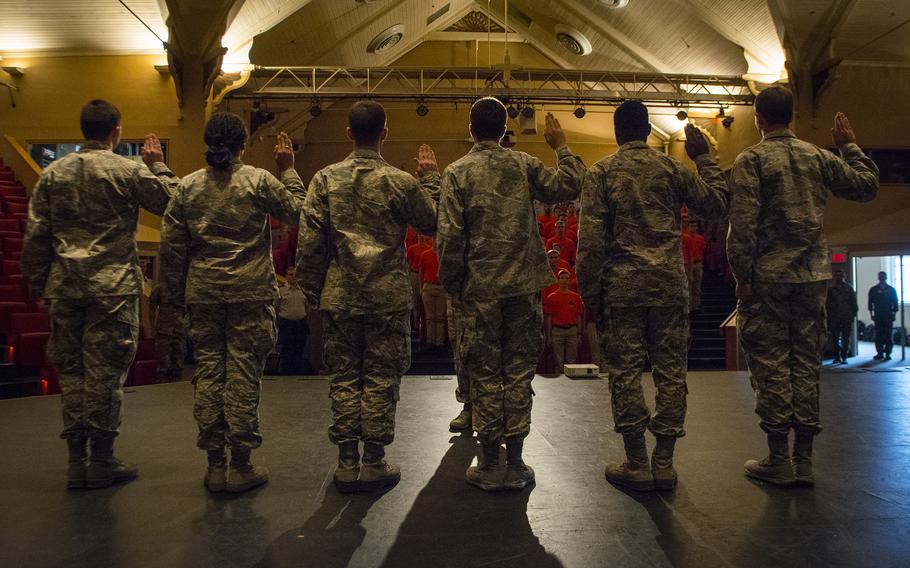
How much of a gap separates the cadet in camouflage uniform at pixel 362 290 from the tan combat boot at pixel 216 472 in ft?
1.69

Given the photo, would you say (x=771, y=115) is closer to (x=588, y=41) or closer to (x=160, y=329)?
(x=160, y=329)

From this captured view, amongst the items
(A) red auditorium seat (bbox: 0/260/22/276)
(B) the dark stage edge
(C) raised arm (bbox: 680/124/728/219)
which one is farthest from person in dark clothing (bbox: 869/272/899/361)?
(A) red auditorium seat (bbox: 0/260/22/276)

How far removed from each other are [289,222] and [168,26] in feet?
30.7

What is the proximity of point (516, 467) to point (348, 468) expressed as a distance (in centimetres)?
77

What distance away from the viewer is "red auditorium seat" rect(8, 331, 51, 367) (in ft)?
20.9

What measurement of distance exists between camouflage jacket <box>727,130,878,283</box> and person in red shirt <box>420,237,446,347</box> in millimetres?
5762

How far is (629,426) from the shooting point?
9.77ft

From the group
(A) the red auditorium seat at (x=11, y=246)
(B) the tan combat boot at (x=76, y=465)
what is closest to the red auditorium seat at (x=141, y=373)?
(A) the red auditorium seat at (x=11, y=246)

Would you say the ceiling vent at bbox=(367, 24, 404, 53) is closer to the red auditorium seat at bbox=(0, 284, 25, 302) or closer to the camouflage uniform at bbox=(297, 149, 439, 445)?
the red auditorium seat at bbox=(0, 284, 25, 302)

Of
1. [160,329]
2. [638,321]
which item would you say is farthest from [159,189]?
[160,329]

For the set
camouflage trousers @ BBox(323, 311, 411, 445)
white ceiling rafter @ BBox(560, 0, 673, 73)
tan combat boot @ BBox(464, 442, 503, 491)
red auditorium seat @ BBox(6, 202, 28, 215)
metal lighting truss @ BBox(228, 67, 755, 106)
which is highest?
white ceiling rafter @ BBox(560, 0, 673, 73)

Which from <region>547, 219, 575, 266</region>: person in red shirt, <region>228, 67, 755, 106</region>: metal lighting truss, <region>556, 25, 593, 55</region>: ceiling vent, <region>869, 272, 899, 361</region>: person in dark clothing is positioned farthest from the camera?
<region>556, 25, 593, 55</region>: ceiling vent

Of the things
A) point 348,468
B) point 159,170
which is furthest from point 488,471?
point 159,170

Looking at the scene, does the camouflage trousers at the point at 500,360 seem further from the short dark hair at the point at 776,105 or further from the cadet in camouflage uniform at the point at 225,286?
the short dark hair at the point at 776,105
